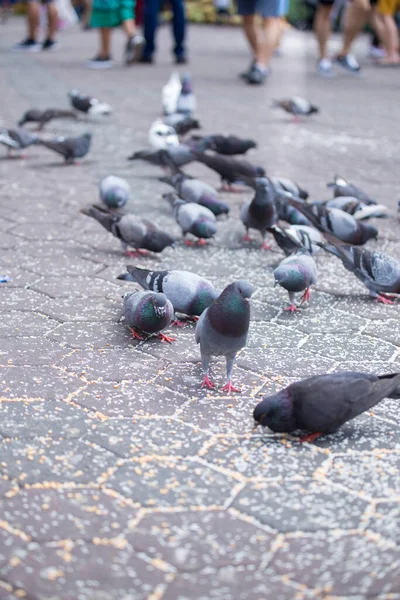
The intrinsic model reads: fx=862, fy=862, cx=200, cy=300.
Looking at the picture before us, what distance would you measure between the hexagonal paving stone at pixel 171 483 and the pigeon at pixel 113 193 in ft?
10.6

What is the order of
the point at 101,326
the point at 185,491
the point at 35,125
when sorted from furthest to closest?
the point at 35,125
the point at 101,326
the point at 185,491

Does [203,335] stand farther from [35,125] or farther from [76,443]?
[35,125]

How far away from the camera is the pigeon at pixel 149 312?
374 centimetres

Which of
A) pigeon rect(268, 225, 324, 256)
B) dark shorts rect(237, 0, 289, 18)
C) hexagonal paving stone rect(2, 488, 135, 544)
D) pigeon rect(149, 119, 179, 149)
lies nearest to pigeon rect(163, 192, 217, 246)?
pigeon rect(268, 225, 324, 256)

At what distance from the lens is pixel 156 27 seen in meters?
13.6

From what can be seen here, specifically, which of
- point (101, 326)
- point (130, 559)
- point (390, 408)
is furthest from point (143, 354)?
point (130, 559)

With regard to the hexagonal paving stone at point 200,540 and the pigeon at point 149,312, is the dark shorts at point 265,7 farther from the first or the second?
the hexagonal paving stone at point 200,540

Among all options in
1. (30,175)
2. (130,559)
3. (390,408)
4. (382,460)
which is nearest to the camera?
(130,559)

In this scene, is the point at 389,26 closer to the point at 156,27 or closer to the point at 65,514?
the point at 156,27

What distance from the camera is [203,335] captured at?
3373 millimetres

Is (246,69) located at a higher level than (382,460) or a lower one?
lower

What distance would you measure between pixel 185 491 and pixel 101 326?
4.90ft

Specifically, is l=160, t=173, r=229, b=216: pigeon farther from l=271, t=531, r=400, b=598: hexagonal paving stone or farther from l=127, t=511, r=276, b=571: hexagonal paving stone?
l=271, t=531, r=400, b=598: hexagonal paving stone

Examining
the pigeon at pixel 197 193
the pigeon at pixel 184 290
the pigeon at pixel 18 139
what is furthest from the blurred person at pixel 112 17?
the pigeon at pixel 184 290
